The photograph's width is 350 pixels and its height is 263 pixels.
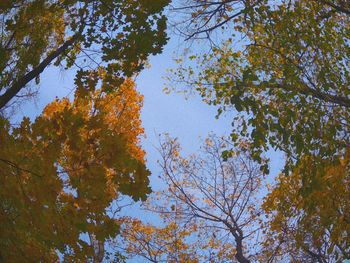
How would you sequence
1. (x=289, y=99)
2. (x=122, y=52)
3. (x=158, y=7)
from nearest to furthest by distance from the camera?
(x=158, y=7)
(x=122, y=52)
(x=289, y=99)

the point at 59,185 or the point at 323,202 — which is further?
the point at 323,202

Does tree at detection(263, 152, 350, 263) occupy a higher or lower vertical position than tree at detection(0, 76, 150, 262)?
higher

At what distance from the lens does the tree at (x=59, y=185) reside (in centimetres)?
340

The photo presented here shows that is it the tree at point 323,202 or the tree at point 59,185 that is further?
the tree at point 323,202

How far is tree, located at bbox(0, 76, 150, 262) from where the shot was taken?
11.2 ft

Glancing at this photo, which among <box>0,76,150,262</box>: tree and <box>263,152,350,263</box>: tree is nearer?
<box>0,76,150,262</box>: tree

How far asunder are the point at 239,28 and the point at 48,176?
249 inches

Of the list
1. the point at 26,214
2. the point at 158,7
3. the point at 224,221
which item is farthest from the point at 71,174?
the point at 224,221

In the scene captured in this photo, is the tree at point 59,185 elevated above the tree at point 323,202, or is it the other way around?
the tree at point 323,202

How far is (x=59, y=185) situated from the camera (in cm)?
347

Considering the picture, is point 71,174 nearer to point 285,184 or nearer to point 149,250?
point 285,184

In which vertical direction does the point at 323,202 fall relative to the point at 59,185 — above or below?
above

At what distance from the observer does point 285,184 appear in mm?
9422

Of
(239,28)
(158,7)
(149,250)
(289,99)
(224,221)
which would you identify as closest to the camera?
(158,7)
